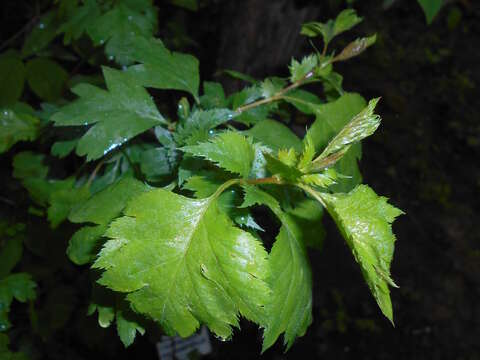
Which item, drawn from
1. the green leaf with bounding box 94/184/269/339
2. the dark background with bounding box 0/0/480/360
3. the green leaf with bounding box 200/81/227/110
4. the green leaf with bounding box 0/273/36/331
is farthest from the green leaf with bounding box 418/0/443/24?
the green leaf with bounding box 0/273/36/331

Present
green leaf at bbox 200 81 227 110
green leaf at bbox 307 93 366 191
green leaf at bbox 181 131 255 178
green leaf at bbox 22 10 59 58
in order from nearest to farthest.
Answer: green leaf at bbox 181 131 255 178 → green leaf at bbox 307 93 366 191 → green leaf at bbox 200 81 227 110 → green leaf at bbox 22 10 59 58

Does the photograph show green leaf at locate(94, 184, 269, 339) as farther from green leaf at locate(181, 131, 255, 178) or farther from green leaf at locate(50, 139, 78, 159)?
green leaf at locate(50, 139, 78, 159)

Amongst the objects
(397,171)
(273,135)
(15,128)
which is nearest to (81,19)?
(15,128)

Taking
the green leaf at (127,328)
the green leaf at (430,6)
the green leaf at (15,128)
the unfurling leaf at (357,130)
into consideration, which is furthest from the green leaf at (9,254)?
the green leaf at (430,6)

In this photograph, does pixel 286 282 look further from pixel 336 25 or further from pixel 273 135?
pixel 336 25

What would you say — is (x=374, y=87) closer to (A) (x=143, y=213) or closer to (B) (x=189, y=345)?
(B) (x=189, y=345)
